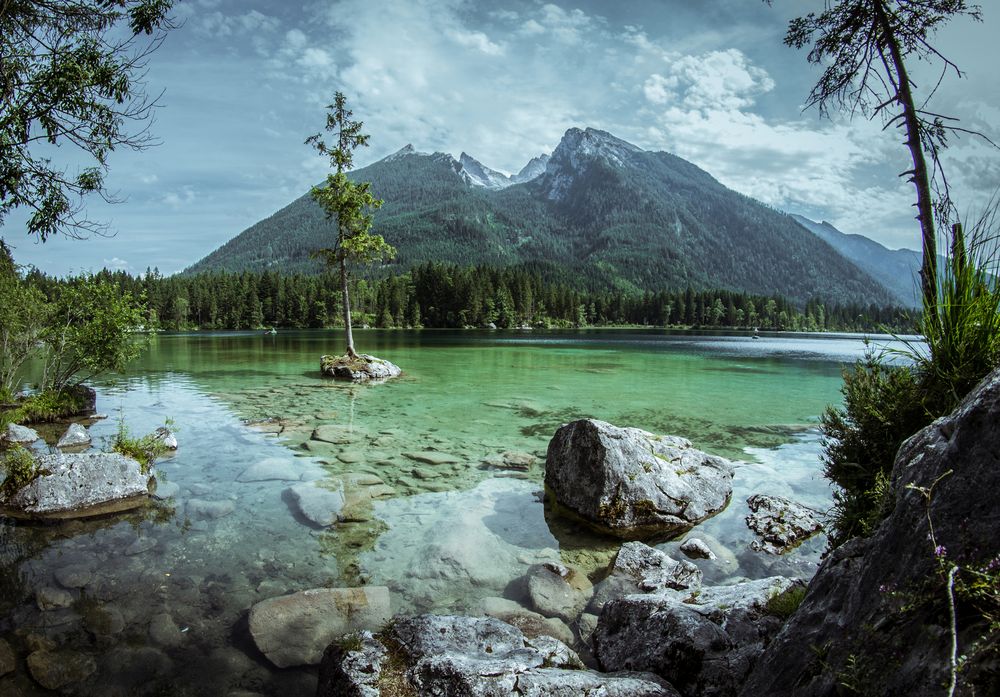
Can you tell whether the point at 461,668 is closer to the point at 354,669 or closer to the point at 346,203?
the point at 354,669

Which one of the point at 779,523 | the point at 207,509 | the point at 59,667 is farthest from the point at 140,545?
the point at 779,523

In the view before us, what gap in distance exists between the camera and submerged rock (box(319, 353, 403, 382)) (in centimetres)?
3144

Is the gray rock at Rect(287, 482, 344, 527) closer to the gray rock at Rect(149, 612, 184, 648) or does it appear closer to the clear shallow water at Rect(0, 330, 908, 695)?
the clear shallow water at Rect(0, 330, 908, 695)

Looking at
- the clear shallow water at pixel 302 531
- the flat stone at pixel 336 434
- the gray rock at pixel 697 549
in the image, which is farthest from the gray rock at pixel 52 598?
the gray rock at pixel 697 549

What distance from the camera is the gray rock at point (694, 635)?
15.4 feet

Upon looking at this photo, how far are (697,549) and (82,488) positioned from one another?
37.5ft

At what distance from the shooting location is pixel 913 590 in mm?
2348

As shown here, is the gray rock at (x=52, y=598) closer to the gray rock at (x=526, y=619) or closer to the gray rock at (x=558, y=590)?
the gray rock at (x=526, y=619)

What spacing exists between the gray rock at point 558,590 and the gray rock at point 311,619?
203 centimetres

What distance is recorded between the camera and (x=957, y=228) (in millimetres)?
5238

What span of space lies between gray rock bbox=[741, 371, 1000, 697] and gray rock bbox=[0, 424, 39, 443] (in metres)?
18.5

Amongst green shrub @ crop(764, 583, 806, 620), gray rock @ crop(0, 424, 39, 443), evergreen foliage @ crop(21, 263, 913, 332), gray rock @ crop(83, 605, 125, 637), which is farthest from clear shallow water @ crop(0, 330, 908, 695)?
evergreen foliage @ crop(21, 263, 913, 332)

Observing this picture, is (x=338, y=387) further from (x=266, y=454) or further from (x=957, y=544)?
(x=957, y=544)

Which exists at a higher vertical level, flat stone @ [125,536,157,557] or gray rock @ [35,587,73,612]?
gray rock @ [35,587,73,612]
